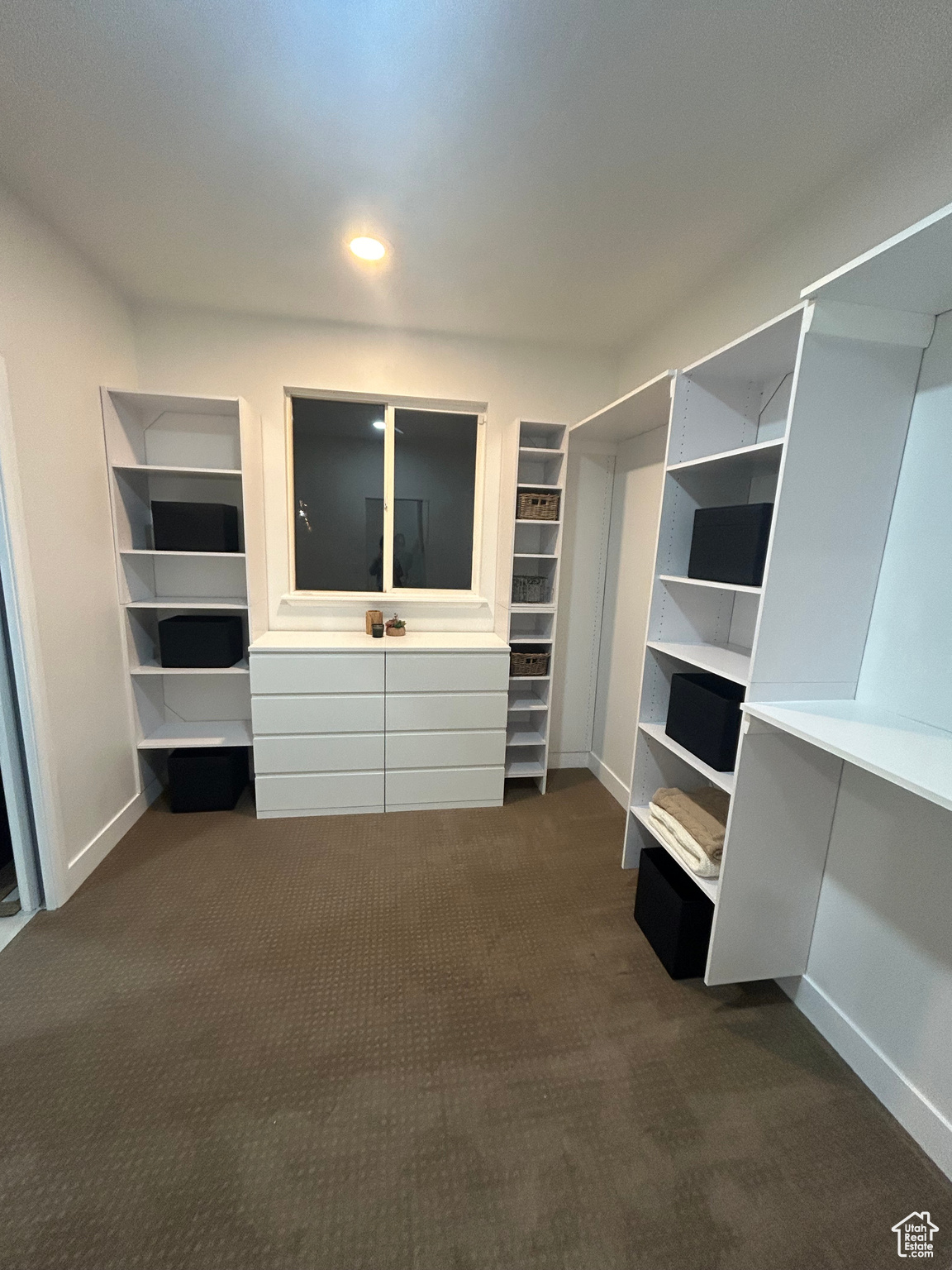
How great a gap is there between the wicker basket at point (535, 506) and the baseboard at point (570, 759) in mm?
1585

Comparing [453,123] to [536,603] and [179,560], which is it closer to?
[536,603]

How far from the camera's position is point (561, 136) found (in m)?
1.43

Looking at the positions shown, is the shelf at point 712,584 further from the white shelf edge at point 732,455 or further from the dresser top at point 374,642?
the dresser top at point 374,642

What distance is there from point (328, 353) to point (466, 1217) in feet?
11.1

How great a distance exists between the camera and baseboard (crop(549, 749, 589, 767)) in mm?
3359

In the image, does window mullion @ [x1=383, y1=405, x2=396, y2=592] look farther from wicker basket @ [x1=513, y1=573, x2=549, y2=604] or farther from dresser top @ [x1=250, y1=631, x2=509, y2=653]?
wicker basket @ [x1=513, y1=573, x2=549, y2=604]

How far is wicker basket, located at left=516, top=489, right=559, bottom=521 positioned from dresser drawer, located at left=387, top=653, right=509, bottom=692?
30.7 inches

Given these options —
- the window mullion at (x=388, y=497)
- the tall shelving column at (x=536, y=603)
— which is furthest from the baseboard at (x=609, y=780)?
the window mullion at (x=388, y=497)

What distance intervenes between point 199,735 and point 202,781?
0.25 meters

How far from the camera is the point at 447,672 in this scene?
2.64m

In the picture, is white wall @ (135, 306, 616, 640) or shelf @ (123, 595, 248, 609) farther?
white wall @ (135, 306, 616, 640)

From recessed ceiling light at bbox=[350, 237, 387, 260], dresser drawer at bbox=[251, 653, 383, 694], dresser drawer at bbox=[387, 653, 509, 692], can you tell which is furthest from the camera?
dresser drawer at bbox=[387, 653, 509, 692]

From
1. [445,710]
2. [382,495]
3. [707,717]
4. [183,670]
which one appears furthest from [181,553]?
[707,717]

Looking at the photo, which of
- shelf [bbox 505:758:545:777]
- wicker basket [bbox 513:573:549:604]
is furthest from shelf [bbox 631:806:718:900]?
wicker basket [bbox 513:573:549:604]
